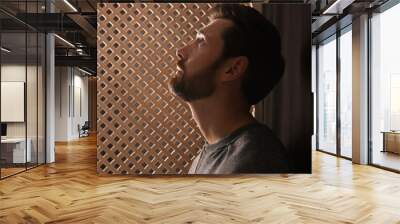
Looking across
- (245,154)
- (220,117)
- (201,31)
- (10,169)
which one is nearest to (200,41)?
(201,31)

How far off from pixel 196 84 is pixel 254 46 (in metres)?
0.90

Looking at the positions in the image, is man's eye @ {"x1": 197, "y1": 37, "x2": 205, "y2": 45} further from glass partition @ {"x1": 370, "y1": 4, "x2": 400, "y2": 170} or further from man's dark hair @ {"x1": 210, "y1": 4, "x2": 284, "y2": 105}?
glass partition @ {"x1": 370, "y1": 4, "x2": 400, "y2": 170}

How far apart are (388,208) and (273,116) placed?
1949 millimetres

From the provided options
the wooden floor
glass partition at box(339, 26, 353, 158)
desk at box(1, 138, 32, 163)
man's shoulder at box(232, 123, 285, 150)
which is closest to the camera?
the wooden floor

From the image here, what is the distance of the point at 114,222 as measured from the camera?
318cm

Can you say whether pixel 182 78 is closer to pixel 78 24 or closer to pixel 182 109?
pixel 182 109

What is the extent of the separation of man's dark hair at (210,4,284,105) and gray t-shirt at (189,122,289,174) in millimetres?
442

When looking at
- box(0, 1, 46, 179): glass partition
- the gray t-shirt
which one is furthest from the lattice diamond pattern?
box(0, 1, 46, 179): glass partition

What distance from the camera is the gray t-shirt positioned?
5.07m

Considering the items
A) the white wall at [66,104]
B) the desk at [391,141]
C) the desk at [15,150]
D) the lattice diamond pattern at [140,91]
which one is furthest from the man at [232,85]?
the white wall at [66,104]

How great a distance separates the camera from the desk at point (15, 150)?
546 cm

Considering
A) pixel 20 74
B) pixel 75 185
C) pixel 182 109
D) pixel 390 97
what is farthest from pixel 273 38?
pixel 20 74

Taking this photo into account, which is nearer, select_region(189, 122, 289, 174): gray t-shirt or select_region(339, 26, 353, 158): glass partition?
select_region(189, 122, 289, 174): gray t-shirt

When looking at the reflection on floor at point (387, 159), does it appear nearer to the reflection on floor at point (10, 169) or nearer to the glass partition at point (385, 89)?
the glass partition at point (385, 89)
